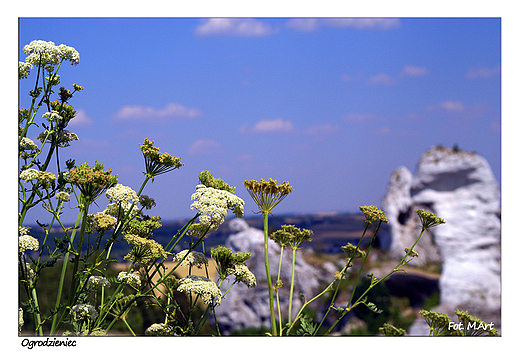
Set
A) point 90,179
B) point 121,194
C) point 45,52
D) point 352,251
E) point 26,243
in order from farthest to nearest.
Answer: point 352,251 → point 45,52 → point 26,243 → point 121,194 → point 90,179

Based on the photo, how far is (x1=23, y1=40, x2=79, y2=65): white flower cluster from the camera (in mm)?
3857

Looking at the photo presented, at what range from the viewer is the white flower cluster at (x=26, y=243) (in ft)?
12.1

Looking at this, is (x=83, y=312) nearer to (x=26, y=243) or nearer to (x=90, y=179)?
(x=26, y=243)

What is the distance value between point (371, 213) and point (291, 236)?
0.80 m

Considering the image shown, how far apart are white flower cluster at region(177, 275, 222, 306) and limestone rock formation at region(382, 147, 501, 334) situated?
40.7 m

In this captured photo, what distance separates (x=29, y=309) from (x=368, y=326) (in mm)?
39446

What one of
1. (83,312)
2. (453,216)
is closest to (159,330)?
(83,312)

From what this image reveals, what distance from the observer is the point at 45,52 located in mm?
3863

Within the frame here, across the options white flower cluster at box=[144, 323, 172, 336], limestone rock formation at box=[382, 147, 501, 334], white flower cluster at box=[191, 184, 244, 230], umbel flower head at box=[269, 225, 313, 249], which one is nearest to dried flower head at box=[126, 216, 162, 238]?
white flower cluster at box=[191, 184, 244, 230]

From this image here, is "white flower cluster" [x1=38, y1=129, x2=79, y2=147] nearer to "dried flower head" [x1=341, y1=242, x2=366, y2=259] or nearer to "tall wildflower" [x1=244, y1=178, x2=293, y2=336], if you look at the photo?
"tall wildflower" [x1=244, y1=178, x2=293, y2=336]

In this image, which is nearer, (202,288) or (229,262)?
(202,288)

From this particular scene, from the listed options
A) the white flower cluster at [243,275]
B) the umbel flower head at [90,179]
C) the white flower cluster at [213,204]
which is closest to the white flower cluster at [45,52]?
the umbel flower head at [90,179]

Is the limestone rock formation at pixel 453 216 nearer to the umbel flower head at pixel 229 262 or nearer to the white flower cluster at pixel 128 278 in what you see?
the umbel flower head at pixel 229 262
